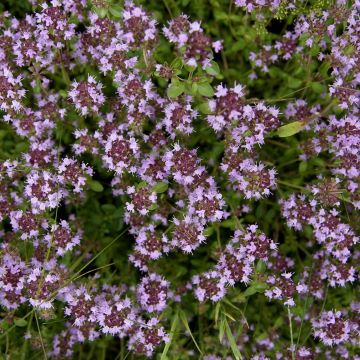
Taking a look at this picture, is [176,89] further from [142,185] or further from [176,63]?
[142,185]

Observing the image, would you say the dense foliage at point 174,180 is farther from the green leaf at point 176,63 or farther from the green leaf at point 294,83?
the green leaf at point 294,83

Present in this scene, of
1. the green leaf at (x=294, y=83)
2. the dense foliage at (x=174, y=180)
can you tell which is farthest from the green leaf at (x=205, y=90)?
the green leaf at (x=294, y=83)

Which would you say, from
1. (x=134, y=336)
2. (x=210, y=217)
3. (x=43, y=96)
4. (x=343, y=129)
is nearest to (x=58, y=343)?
(x=134, y=336)

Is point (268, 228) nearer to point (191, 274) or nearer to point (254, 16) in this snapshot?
point (191, 274)

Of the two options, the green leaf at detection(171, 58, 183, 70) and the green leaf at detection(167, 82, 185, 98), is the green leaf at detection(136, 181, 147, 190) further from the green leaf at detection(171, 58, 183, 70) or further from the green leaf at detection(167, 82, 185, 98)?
the green leaf at detection(171, 58, 183, 70)

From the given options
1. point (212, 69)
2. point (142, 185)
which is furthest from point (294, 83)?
point (142, 185)

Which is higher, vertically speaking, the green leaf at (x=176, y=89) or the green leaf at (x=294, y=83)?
the green leaf at (x=294, y=83)
